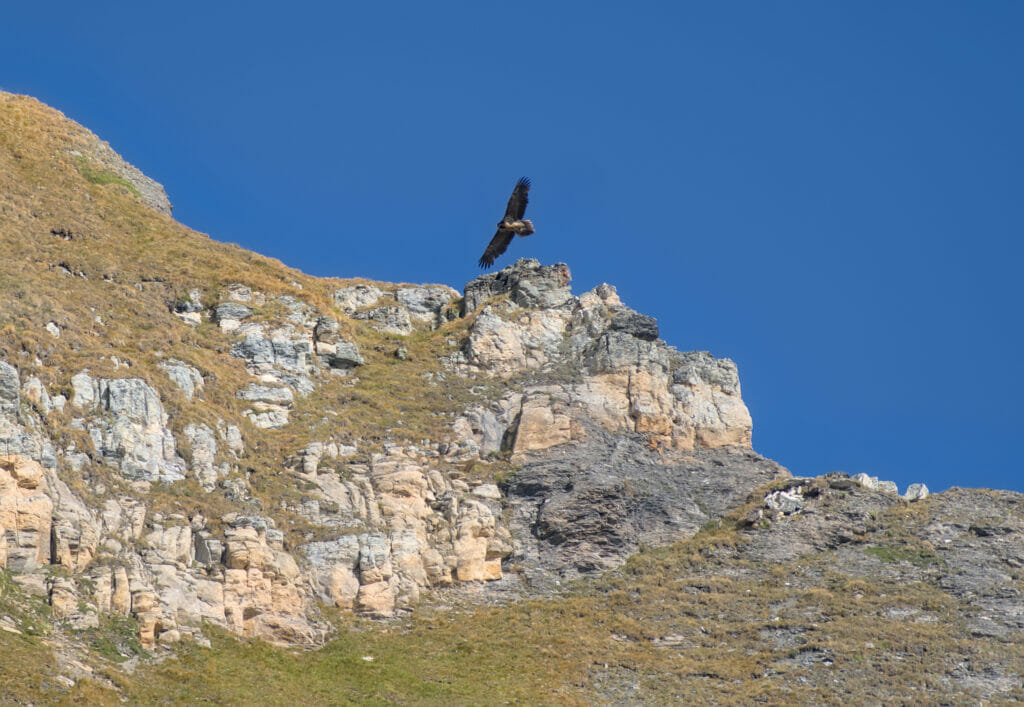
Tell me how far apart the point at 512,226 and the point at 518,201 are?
1.16m

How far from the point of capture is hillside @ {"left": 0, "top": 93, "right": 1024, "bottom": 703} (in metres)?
42.6

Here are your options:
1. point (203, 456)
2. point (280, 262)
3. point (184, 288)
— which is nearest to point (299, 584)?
point (203, 456)

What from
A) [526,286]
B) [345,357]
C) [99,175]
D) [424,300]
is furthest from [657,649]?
[99,175]

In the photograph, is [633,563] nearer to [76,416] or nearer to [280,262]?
[76,416]

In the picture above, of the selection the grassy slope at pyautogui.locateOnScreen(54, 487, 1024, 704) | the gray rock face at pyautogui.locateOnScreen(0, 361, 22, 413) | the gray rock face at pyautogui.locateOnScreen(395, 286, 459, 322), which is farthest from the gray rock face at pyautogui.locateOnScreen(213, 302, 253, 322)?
the grassy slope at pyautogui.locateOnScreen(54, 487, 1024, 704)

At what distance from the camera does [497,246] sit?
59.7 meters

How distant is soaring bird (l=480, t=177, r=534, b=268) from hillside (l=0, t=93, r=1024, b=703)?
278 inches

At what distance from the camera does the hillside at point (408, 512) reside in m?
42.6

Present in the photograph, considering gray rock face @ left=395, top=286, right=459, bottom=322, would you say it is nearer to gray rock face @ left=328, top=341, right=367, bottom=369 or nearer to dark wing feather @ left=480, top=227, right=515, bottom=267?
gray rock face @ left=328, top=341, right=367, bottom=369

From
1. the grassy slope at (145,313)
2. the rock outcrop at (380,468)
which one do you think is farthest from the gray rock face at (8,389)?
the grassy slope at (145,313)

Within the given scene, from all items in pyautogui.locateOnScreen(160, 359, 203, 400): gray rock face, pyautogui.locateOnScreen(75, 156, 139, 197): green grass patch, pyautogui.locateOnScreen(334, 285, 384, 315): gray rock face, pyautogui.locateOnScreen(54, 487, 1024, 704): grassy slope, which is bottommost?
pyautogui.locateOnScreen(54, 487, 1024, 704): grassy slope

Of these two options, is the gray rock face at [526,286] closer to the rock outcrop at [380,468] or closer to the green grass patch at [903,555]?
the rock outcrop at [380,468]

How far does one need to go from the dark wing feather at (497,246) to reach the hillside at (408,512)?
6.76 metres

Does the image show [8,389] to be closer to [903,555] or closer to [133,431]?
[133,431]
